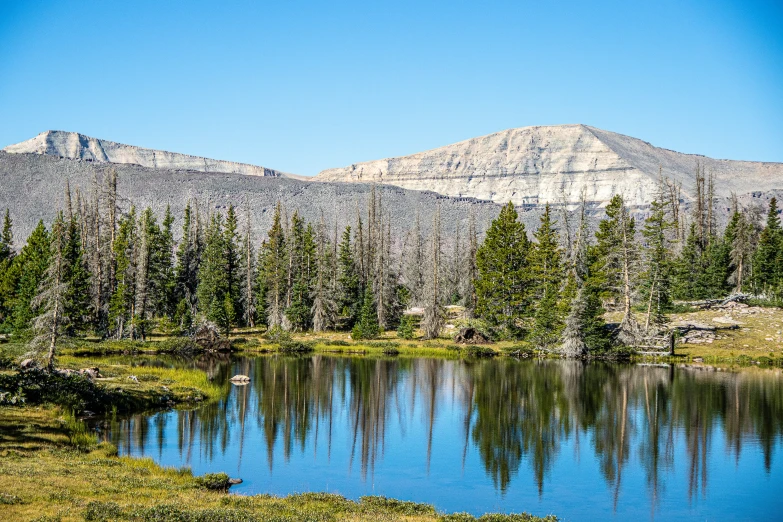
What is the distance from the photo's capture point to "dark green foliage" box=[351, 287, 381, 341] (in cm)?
7688

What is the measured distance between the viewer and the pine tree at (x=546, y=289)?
227 feet

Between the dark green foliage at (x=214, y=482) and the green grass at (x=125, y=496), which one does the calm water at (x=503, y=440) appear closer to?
the dark green foliage at (x=214, y=482)

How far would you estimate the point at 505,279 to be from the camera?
7869 centimetres

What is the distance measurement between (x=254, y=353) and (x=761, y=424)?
151 feet

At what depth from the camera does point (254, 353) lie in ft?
228

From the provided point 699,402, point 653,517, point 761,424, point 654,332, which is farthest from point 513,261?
point 653,517

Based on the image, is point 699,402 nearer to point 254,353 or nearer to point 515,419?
point 515,419

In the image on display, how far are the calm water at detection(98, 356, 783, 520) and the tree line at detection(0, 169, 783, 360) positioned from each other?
58.0 feet

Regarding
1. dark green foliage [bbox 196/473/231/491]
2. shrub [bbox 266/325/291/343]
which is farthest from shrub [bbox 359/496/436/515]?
shrub [bbox 266/325/291/343]

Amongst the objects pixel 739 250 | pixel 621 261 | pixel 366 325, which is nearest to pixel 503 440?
pixel 621 261

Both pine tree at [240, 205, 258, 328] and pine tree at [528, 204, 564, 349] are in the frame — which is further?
pine tree at [240, 205, 258, 328]

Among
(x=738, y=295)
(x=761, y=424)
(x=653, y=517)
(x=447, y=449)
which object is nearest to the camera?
(x=653, y=517)

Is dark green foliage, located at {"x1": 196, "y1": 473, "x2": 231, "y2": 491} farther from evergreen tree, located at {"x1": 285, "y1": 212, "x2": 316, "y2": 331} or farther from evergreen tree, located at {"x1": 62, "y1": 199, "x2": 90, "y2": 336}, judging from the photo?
evergreen tree, located at {"x1": 285, "y1": 212, "x2": 316, "y2": 331}

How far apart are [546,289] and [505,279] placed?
7.68 meters
